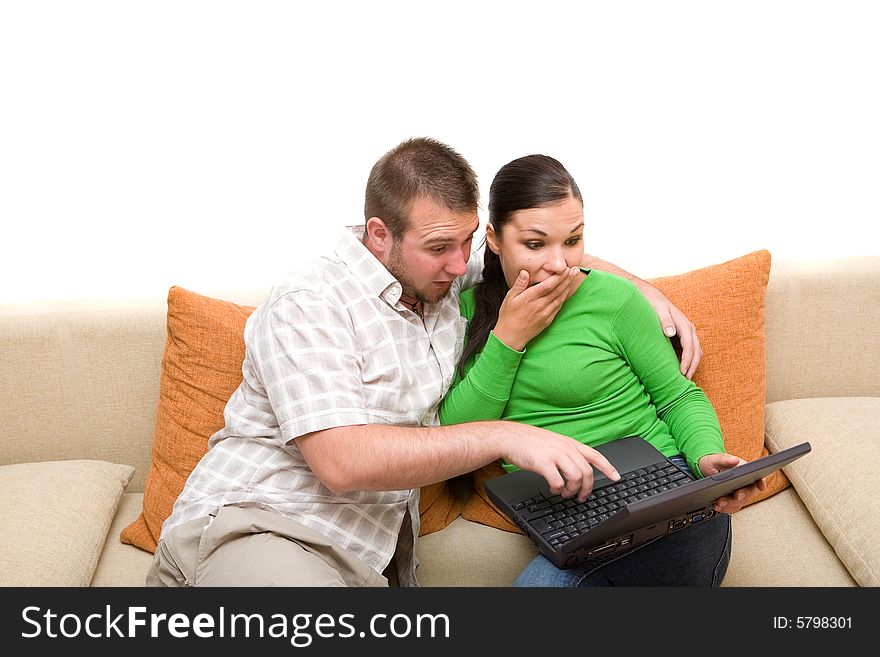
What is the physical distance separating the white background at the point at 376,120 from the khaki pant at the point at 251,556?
74cm

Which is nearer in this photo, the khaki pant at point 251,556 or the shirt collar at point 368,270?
the khaki pant at point 251,556

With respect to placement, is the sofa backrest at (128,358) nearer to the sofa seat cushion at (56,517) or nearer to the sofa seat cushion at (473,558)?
the sofa seat cushion at (56,517)

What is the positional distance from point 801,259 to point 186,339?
1.45m

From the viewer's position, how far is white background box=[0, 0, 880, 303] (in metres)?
2.08

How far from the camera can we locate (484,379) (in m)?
1.65

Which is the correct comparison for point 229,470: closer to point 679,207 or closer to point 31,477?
point 31,477

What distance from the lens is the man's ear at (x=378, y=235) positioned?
163cm

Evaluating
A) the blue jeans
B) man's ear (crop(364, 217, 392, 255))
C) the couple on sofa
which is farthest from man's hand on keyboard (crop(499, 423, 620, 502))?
man's ear (crop(364, 217, 392, 255))

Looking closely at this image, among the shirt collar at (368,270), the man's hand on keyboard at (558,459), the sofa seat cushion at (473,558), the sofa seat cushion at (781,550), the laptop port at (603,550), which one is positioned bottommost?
the sofa seat cushion at (473,558)

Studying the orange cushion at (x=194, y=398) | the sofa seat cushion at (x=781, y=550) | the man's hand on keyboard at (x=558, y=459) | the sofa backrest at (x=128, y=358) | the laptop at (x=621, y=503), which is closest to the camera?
the laptop at (x=621, y=503)

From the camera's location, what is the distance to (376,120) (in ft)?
7.03

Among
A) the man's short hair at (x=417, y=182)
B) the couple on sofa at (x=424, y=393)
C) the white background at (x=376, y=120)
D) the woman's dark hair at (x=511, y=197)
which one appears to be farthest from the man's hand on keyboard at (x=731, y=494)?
the white background at (x=376, y=120)

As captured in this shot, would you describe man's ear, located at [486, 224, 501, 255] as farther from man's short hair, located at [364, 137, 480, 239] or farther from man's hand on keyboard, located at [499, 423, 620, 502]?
man's hand on keyboard, located at [499, 423, 620, 502]
